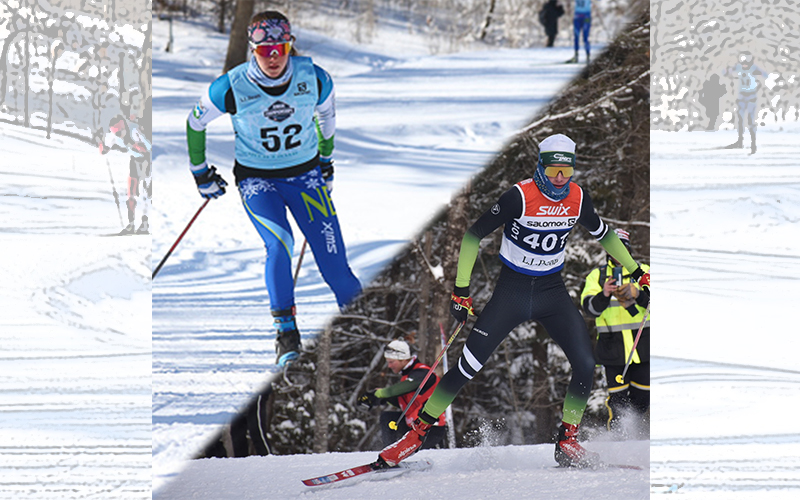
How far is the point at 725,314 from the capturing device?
3.97 metres

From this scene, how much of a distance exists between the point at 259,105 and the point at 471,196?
1714 mm

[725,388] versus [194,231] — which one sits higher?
[194,231]

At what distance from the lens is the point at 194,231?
4.33 metres

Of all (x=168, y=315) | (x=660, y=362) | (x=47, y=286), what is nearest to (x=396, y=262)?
(x=168, y=315)

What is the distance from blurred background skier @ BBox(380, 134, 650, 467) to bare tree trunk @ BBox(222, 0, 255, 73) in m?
1.79

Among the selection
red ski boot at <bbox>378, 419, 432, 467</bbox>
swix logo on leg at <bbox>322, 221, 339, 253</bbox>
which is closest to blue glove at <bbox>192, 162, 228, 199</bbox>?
swix logo on leg at <bbox>322, 221, 339, 253</bbox>

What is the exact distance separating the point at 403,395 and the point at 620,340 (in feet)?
4.28

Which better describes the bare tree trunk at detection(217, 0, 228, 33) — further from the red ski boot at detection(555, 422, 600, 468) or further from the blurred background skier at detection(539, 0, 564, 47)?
the red ski boot at detection(555, 422, 600, 468)

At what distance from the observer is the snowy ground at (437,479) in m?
3.37

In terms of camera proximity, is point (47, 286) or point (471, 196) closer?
point (47, 286)

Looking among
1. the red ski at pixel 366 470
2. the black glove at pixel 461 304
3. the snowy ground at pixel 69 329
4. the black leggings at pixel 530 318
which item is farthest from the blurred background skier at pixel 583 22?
the snowy ground at pixel 69 329

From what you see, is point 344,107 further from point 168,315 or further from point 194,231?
point 168,315

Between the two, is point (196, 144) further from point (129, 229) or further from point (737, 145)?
point (737, 145)

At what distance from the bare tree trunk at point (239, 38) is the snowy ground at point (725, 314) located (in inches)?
92.4
